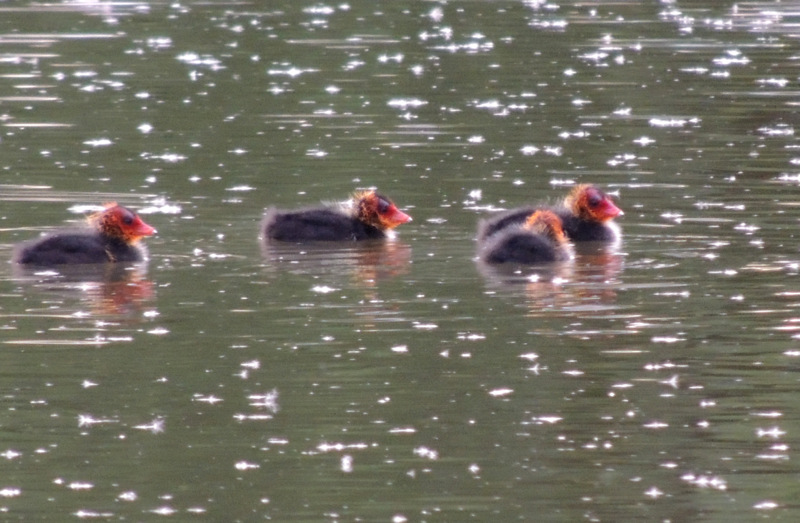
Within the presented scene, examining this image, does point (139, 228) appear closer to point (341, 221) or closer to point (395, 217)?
point (341, 221)

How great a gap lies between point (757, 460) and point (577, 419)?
1.11m

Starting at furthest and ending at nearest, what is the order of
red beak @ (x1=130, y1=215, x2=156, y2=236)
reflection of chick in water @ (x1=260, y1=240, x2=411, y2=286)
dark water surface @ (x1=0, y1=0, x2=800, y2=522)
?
1. red beak @ (x1=130, y1=215, x2=156, y2=236)
2. reflection of chick in water @ (x1=260, y1=240, x2=411, y2=286)
3. dark water surface @ (x1=0, y1=0, x2=800, y2=522)

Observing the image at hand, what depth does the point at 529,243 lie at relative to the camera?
555 inches

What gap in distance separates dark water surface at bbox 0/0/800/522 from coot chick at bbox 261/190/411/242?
237 millimetres

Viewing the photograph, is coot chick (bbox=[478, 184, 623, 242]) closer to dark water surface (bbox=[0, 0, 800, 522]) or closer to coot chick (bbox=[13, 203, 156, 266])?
dark water surface (bbox=[0, 0, 800, 522])

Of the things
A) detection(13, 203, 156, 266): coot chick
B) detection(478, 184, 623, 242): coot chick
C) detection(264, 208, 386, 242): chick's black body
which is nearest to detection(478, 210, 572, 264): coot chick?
detection(478, 184, 623, 242): coot chick

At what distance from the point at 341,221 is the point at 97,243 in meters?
2.21

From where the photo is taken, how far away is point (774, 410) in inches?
383

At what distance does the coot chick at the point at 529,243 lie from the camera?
549 inches

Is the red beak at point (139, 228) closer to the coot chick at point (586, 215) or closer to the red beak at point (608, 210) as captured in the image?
the coot chick at point (586, 215)

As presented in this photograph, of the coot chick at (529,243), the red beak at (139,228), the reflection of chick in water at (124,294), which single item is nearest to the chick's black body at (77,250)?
the red beak at (139,228)

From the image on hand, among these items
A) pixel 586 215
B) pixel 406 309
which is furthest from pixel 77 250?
pixel 586 215

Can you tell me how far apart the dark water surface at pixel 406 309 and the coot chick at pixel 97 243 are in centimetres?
20

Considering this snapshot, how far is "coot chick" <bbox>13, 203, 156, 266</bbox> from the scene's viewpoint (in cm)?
1395
